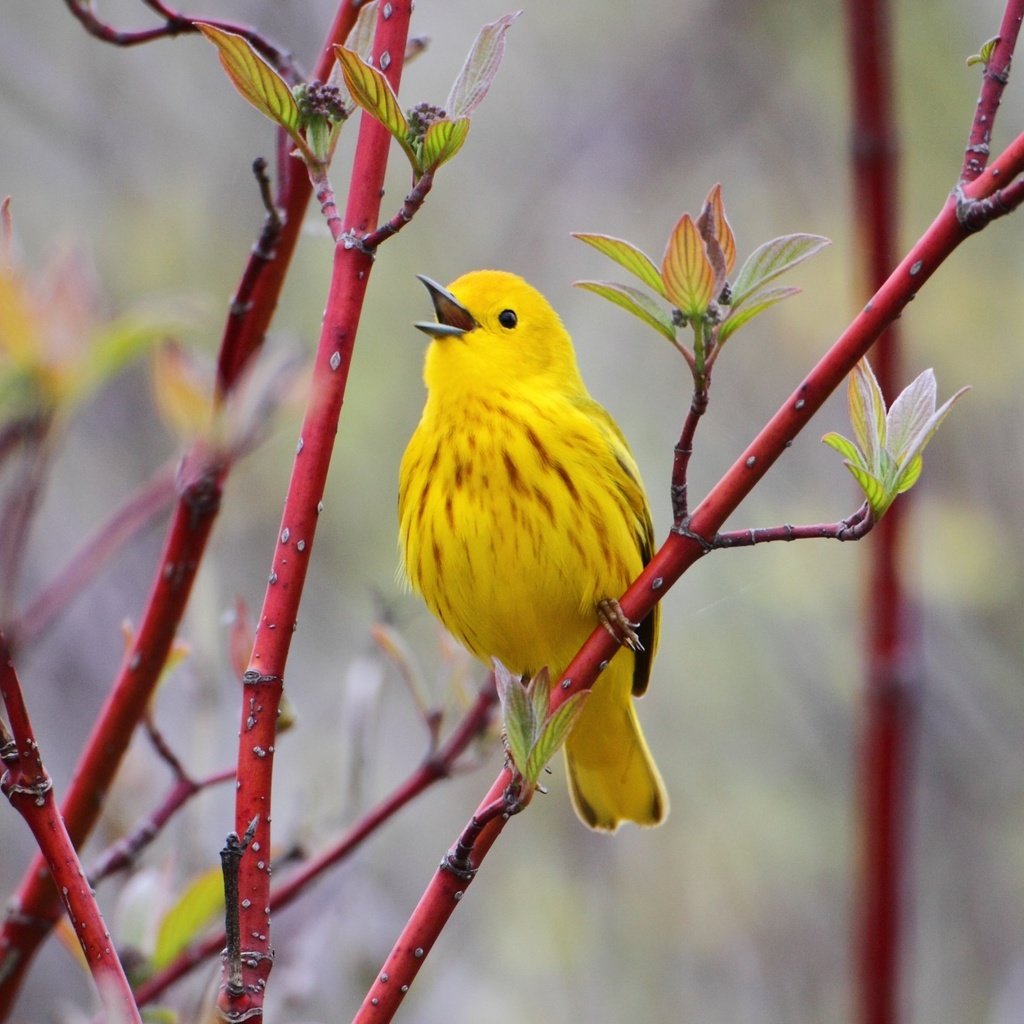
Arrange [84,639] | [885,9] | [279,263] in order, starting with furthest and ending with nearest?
[84,639] < [885,9] < [279,263]

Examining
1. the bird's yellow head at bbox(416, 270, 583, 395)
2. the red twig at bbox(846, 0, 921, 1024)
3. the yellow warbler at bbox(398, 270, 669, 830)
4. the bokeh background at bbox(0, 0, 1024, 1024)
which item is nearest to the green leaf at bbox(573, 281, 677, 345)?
the red twig at bbox(846, 0, 921, 1024)

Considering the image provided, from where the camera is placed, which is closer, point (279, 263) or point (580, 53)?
point (279, 263)

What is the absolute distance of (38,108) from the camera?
17.7 ft

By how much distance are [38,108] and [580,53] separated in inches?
87.3

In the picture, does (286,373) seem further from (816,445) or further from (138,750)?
(816,445)

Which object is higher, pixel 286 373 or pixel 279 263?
pixel 279 263

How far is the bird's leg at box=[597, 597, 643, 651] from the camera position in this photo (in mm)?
1459

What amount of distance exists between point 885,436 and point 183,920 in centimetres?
113

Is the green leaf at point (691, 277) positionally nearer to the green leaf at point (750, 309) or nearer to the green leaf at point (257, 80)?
the green leaf at point (750, 309)

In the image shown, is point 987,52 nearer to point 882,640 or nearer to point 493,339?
point 882,640

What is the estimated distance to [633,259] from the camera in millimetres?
1311

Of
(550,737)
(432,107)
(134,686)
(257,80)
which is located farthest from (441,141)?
(134,686)

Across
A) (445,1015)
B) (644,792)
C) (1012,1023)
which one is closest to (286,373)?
(644,792)

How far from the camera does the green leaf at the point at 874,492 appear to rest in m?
1.31
